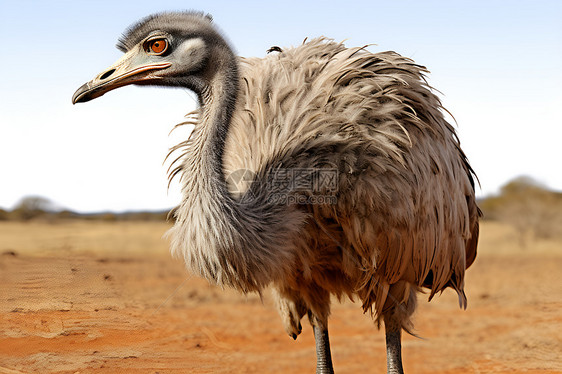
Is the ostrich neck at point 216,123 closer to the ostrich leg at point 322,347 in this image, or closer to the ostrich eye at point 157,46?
the ostrich eye at point 157,46

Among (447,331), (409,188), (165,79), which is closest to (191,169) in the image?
(165,79)

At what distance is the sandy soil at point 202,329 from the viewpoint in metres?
5.54

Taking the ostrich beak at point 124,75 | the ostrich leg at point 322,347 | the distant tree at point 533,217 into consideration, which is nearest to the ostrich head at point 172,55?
the ostrich beak at point 124,75

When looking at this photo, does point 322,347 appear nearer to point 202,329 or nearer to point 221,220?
point 221,220

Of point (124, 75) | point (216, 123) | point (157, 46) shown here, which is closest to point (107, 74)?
point (124, 75)

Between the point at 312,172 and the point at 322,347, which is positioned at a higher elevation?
the point at 312,172

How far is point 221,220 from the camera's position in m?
3.20

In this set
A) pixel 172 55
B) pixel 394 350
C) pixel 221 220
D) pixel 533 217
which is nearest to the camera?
pixel 221 220

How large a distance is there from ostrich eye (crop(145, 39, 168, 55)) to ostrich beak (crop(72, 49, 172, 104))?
5 centimetres

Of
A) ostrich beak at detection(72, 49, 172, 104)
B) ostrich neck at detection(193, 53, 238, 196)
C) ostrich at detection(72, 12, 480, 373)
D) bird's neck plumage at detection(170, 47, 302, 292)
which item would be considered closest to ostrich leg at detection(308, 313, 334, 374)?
ostrich at detection(72, 12, 480, 373)

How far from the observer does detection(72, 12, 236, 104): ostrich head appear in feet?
11.3

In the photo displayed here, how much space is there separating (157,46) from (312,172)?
4.11ft

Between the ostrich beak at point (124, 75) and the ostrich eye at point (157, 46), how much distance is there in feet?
0.18

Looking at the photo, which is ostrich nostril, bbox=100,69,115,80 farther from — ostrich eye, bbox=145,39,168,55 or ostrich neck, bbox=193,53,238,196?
ostrich neck, bbox=193,53,238,196
